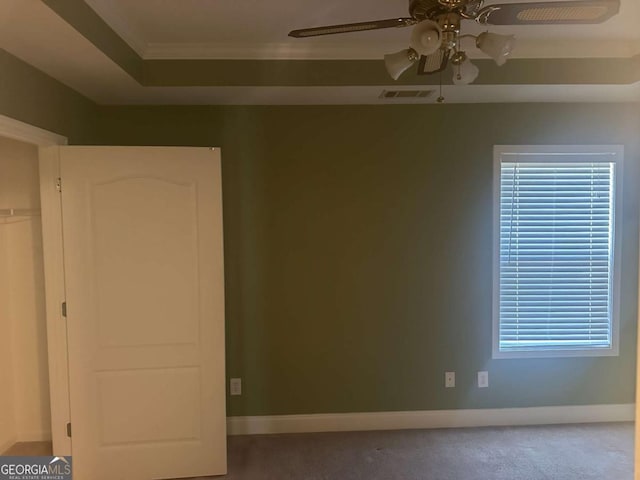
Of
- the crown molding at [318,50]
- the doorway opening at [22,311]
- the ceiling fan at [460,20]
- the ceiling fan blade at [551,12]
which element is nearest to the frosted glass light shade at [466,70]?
the ceiling fan at [460,20]

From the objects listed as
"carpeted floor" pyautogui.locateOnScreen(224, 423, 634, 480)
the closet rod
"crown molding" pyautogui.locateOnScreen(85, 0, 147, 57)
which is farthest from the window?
the closet rod

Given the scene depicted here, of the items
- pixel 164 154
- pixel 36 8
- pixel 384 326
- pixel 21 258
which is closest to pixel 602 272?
pixel 384 326

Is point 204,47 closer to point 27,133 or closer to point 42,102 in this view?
point 42,102

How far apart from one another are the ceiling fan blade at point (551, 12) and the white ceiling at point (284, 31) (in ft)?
2.49

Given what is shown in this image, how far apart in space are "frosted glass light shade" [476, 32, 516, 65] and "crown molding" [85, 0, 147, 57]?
161 centimetres

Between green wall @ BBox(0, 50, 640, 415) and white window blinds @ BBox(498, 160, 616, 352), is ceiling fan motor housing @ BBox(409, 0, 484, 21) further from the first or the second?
white window blinds @ BBox(498, 160, 616, 352)

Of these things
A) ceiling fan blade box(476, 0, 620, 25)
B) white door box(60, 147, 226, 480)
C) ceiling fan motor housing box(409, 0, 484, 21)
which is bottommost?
white door box(60, 147, 226, 480)

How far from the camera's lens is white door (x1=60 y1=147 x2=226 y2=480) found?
8.82ft

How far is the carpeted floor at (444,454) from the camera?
112 inches

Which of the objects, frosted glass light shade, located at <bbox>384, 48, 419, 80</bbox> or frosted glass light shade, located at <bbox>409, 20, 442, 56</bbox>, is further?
frosted glass light shade, located at <bbox>384, 48, 419, 80</bbox>

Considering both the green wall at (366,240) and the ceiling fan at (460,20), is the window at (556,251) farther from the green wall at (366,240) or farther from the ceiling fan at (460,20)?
the ceiling fan at (460,20)

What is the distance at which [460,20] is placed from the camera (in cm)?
172

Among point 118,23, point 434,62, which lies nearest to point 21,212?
point 118,23

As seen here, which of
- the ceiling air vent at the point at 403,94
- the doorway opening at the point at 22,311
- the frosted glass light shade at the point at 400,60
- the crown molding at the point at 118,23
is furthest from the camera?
the doorway opening at the point at 22,311
